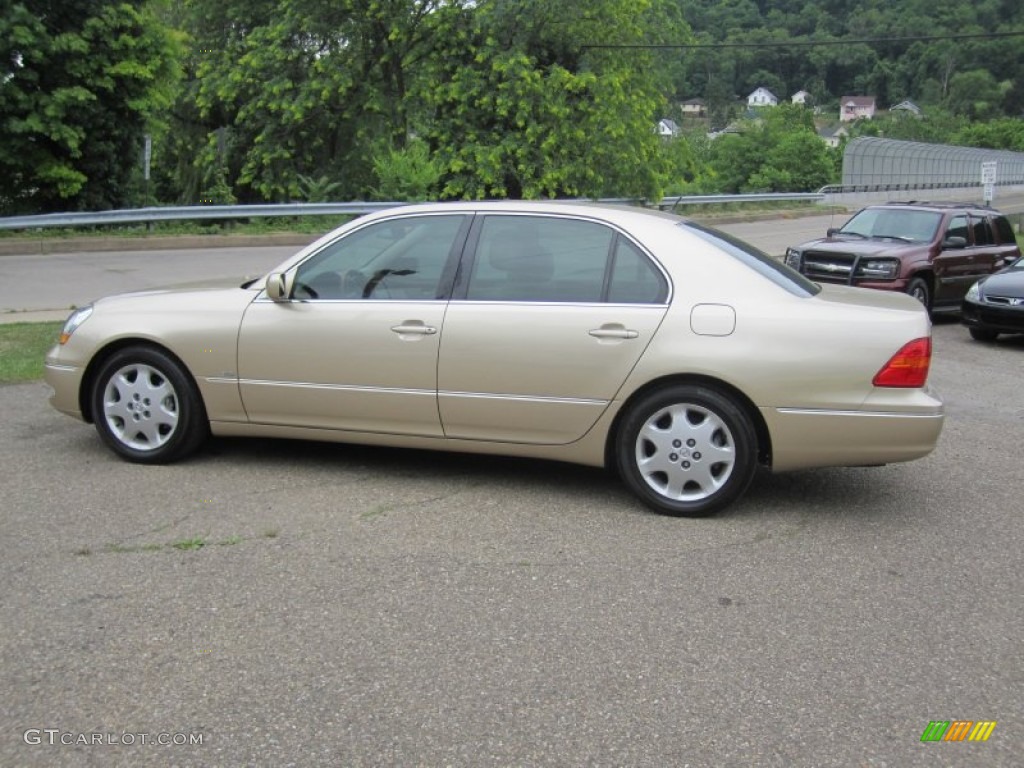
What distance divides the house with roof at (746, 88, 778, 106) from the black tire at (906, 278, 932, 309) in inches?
3564

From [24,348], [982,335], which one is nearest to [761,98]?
[982,335]

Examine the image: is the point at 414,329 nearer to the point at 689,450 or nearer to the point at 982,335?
the point at 689,450

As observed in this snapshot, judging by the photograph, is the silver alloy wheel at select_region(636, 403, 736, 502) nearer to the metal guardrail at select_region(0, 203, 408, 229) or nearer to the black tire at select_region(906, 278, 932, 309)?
the black tire at select_region(906, 278, 932, 309)

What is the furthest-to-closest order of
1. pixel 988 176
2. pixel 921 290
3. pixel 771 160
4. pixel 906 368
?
pixel 771 160, pixel 988 176, pixel 921 290, pixel 906 368

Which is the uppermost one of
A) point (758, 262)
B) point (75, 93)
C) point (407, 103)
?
point (407, 103)

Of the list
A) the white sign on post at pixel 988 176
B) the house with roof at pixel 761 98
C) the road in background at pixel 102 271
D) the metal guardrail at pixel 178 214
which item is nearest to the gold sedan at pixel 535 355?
the road in background at pixel 102 271

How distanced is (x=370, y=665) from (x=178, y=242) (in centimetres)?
1842

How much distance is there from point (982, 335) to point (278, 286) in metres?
10.1

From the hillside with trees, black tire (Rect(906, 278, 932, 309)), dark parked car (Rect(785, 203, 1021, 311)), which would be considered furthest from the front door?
the hillside with trees

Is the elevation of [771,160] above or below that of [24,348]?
above

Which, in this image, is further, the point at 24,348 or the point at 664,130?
the point at 664,130

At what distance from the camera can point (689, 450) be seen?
516cm

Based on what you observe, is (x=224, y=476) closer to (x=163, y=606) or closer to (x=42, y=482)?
(x=42, y=482)

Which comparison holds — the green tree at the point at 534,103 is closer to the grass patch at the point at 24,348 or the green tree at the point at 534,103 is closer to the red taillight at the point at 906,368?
the grass patch at the point at 24,348
